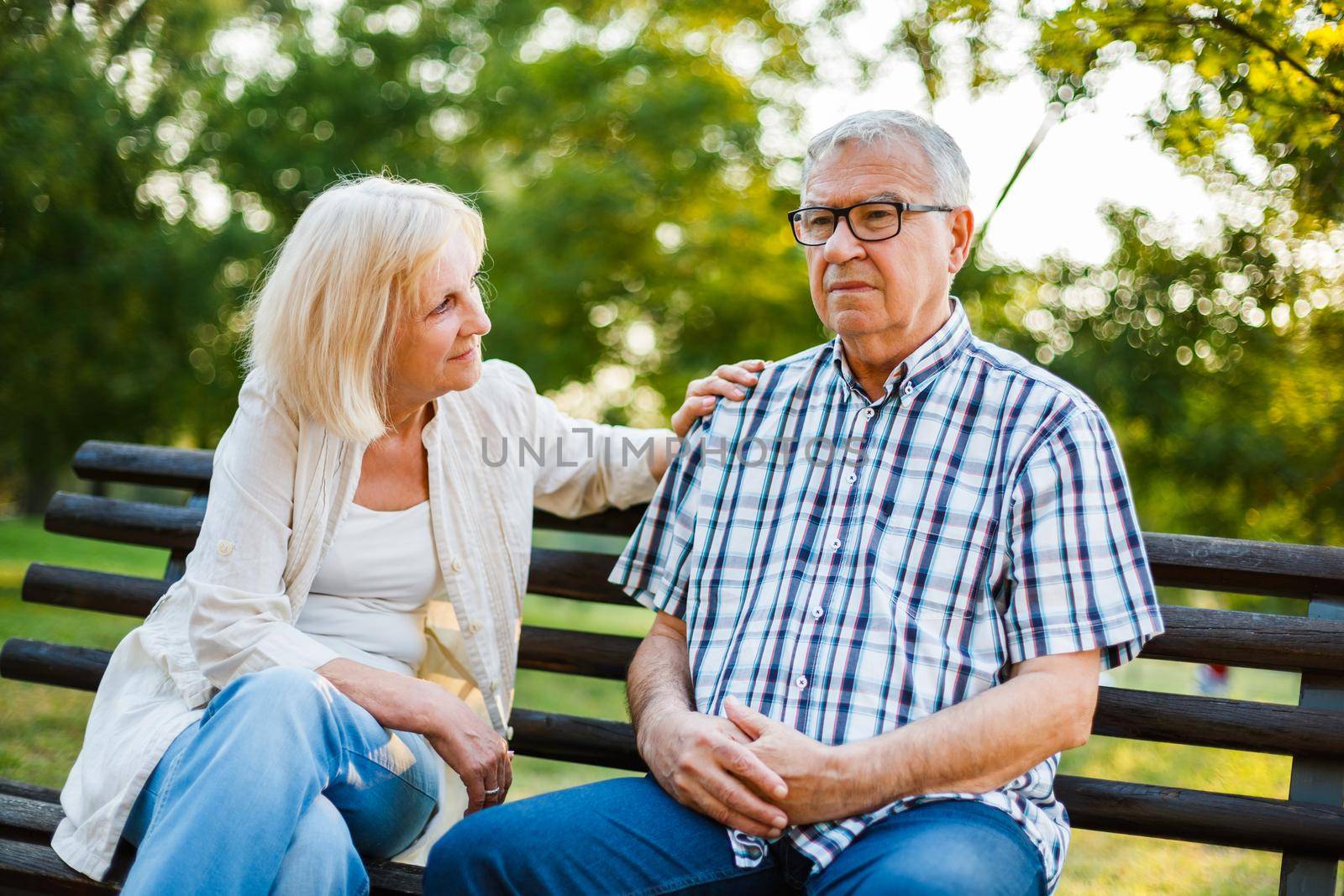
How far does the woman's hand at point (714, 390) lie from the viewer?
260 centimetres

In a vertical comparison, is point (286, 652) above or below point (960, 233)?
below

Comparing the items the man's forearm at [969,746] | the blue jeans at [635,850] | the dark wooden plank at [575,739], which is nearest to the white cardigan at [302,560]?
the dark wooden plank at [575,739]

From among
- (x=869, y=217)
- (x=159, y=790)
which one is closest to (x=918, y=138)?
(x=869, y=217)

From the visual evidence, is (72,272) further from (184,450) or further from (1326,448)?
(1326,448)

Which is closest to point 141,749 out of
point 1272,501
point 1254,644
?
point 1254,644

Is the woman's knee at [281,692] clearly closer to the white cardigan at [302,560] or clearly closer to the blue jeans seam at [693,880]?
the white cardigan at [302,560]

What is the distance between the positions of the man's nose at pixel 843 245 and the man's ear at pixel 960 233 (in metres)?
0.22

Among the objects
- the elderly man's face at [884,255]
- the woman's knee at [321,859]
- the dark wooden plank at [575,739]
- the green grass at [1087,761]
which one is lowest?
the green grass at [1087,761]

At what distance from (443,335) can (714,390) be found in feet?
2.09

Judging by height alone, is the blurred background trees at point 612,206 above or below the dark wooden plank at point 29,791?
above

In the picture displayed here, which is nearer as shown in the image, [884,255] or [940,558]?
[940,558]

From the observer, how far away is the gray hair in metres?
2.32

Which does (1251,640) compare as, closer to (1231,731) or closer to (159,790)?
(1231,731)

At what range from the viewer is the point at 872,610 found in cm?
217
